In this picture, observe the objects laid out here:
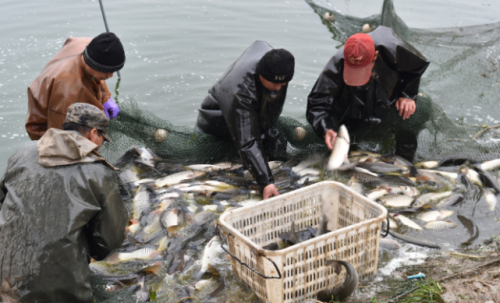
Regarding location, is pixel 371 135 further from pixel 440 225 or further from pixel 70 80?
pixel 70 80

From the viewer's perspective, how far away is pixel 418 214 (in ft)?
16.6

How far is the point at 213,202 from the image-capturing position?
17.0 feet

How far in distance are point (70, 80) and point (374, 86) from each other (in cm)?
318

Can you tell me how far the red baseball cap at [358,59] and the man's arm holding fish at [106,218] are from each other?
2854mm

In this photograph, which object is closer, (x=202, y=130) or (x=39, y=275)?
(x=39, y=275)

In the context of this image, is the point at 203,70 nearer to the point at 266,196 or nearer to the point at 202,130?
the point at 202,130

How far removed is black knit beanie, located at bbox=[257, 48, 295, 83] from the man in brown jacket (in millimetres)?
1298

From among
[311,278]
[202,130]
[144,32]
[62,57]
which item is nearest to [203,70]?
[144,32]

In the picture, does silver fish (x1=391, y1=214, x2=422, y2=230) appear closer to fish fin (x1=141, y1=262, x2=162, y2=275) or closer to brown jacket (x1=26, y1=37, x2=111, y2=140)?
fish fin (x1=141, y1=262, x2=162, y2=275)

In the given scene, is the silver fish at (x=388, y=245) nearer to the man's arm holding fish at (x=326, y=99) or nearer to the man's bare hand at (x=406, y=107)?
the man's arm holding fish at (x=326, y=99)

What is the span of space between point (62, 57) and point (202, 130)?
6.05ft

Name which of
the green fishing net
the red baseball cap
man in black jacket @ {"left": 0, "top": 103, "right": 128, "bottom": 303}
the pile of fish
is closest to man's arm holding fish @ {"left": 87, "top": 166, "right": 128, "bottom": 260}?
man in black jacket @ {"left": 0, "top": 103, "right": 128, "bottom": 303}

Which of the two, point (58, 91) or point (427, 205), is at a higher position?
point (58, 91)

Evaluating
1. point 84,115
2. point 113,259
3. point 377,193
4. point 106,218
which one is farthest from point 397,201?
point 84,115
